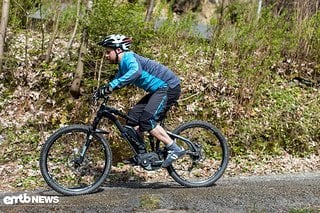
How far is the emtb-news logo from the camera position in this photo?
488 cm

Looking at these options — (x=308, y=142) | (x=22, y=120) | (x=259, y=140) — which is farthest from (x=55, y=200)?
(x=308, y=142)

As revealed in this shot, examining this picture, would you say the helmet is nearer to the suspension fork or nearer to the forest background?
the suspension fork

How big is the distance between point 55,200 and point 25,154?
5.42 ft

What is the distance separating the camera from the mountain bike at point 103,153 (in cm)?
528

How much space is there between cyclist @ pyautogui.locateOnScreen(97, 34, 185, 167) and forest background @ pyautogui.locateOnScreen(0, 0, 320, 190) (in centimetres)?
109

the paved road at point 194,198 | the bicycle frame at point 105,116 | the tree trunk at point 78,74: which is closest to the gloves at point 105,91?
the bicycle frame at point 105,116

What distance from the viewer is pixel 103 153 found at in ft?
18.2

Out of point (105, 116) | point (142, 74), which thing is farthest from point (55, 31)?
point (142, 74)

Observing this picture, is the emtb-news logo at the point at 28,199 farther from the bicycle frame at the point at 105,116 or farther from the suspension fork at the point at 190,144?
the suspension fork at the point at 190,144

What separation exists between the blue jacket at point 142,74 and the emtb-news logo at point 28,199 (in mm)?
1512

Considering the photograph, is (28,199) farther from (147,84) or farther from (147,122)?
(147,84)

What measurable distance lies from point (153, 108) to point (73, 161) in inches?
49.1

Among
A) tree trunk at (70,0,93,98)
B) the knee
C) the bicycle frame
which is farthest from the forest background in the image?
the knee

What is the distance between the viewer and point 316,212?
4652 mm
